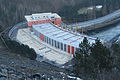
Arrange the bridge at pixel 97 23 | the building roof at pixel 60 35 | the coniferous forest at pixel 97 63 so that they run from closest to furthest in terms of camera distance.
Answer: the coniferous forest at pixel 97 63, the building roof at pixel 60 35, the bridge at pixel 97 23

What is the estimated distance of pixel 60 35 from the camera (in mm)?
10906

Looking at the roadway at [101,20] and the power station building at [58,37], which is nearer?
the power station building at [58,37]

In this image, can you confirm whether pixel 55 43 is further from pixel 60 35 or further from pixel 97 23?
pixel 97 23

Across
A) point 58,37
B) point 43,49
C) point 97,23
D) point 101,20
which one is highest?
point 101,20

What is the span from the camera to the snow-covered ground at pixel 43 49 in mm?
8867

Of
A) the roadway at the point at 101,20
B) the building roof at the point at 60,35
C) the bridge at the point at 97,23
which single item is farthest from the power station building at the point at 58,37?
the roadway at the point at 101,20

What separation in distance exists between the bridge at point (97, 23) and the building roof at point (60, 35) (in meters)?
2.81

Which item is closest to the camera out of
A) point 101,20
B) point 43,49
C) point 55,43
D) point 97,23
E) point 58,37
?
point 43,49

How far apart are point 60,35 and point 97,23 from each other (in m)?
5.76

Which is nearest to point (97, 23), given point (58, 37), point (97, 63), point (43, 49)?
point (58, 37)

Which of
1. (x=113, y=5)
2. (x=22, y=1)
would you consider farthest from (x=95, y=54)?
(x=22, y=1)

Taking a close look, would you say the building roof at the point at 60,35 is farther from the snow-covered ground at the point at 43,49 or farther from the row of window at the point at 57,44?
the snow-covered ground at the point at 43,49

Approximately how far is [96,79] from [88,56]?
1124 mm

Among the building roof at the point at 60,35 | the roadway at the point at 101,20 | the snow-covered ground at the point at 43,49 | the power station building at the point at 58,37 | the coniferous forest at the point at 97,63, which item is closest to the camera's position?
the coniferous forest at the point at 97,63
